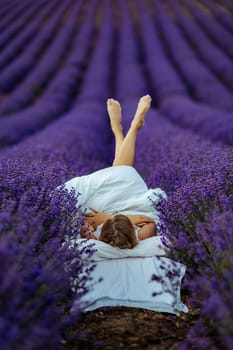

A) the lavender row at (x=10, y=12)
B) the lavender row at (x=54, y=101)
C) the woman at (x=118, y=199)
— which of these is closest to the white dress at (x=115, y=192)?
the woman at (x=118, y=199)

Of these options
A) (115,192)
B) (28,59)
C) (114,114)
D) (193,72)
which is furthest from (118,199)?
(28,59)

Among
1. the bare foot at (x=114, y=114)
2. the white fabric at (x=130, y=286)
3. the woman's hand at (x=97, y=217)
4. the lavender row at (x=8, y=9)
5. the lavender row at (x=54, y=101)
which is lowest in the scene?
the lavender row at (x=54, y=101)

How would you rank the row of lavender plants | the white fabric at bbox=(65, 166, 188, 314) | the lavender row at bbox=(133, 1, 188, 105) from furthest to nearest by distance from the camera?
the lavender row at bbox=(133, 1, 188, 105) → the white fabric at bbox=(65, 166, 188, 314) → the row of lavender plants

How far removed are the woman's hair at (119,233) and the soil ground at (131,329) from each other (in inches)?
11.4

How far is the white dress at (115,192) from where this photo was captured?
9.74ft

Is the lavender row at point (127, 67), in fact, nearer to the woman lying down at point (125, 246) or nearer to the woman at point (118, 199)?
the woman at point (118, 199)

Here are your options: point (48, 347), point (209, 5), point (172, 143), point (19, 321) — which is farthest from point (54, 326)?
point (209, 5)

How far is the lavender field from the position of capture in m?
1.51

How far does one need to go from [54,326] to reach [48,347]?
7 cm

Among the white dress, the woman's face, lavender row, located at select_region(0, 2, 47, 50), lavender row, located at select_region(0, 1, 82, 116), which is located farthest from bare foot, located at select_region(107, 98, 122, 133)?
lavender row, located at select_region(0, 2, 47, 50)

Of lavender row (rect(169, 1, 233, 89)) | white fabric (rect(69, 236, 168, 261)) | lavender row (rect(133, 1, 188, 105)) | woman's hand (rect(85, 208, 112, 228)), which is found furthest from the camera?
lavender row (rect(169, 1, 233, 89))

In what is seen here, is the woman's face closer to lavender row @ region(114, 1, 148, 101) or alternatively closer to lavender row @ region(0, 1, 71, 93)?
lavender row @ region(114, 1, 148, 101)

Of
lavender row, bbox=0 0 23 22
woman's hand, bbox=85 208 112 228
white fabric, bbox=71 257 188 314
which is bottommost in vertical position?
white fabric, bbox=71 257 188 314

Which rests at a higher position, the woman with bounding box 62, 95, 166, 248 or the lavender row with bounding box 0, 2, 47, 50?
the lavender row with bounding box 0, 2, 47, 50
